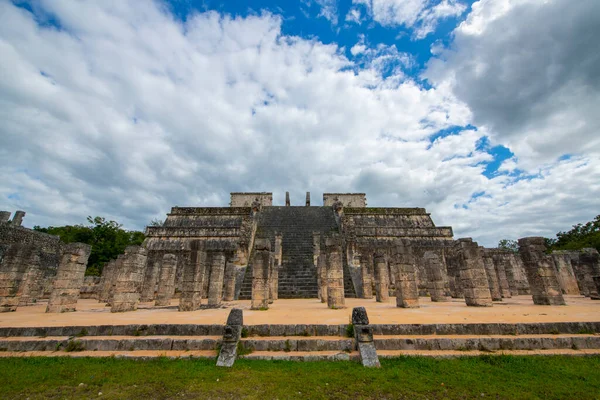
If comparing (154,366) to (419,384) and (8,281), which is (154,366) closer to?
(419,384)

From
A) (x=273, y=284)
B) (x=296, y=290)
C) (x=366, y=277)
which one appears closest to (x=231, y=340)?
(x=273, y=284)

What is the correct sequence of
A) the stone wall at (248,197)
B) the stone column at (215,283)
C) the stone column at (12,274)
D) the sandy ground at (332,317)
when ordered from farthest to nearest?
the stone wall at (248,197) → the stone column at (215,283) → the stone column at (12,274) → the sandy ground at (332,317)

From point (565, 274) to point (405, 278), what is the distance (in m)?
14.9

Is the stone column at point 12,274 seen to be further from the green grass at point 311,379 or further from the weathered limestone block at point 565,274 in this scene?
the weathered limestone block at point 565,274

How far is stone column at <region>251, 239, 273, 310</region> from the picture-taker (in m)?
10.4

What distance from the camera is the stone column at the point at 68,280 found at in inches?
418

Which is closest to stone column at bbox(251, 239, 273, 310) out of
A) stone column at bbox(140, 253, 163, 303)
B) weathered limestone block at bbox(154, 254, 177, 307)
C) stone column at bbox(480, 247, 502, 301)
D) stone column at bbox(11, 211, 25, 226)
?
weathered limestone block at bbox(154, 254, 177, 307)

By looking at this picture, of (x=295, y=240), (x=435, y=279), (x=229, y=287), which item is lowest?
(x=229, y=287)

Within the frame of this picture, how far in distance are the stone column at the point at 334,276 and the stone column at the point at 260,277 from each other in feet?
8.42

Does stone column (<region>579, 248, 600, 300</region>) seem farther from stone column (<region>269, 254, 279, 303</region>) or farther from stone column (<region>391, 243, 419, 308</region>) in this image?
stone column (<region>269, 254, 279, 303</region>)

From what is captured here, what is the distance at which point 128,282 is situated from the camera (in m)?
11.0

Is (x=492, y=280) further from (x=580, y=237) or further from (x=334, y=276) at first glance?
(x=580, y=237)

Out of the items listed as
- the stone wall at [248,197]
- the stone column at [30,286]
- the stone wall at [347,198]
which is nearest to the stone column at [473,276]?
the stone column at [30,286]

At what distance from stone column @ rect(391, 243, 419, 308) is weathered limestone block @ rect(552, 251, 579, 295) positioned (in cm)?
1356
